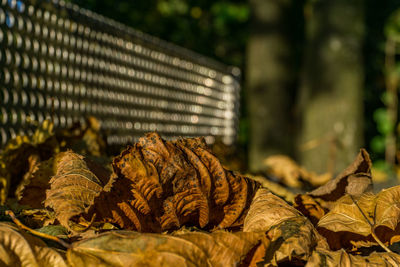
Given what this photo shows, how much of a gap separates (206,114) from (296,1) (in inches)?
119

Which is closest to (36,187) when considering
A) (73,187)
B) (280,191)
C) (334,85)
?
(73,187)

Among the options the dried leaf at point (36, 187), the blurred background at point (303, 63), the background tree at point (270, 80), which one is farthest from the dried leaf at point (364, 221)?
the background tree at point (270, 80)

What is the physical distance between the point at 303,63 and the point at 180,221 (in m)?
4.57

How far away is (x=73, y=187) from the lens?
1048mm

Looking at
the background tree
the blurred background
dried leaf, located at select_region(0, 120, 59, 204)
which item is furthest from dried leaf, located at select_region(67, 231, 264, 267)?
the background tree

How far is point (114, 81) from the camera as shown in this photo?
3.28 metres

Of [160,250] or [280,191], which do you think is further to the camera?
[280,191]

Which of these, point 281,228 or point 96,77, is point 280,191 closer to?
point 281,228

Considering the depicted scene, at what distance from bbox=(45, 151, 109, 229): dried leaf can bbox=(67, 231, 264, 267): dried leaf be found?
0.16 meters

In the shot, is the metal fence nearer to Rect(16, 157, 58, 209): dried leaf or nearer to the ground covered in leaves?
Rect(16, 157, 58, 209): dried leaf

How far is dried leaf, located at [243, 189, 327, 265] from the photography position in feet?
2.73

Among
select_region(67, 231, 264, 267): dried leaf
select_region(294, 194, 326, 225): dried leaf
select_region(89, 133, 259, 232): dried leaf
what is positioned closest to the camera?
select_region(67, 231, 264, 267): dried leaf

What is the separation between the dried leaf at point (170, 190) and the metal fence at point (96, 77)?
3.04 ft

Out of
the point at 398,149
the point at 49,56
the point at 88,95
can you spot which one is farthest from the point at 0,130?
the point at 398,149
